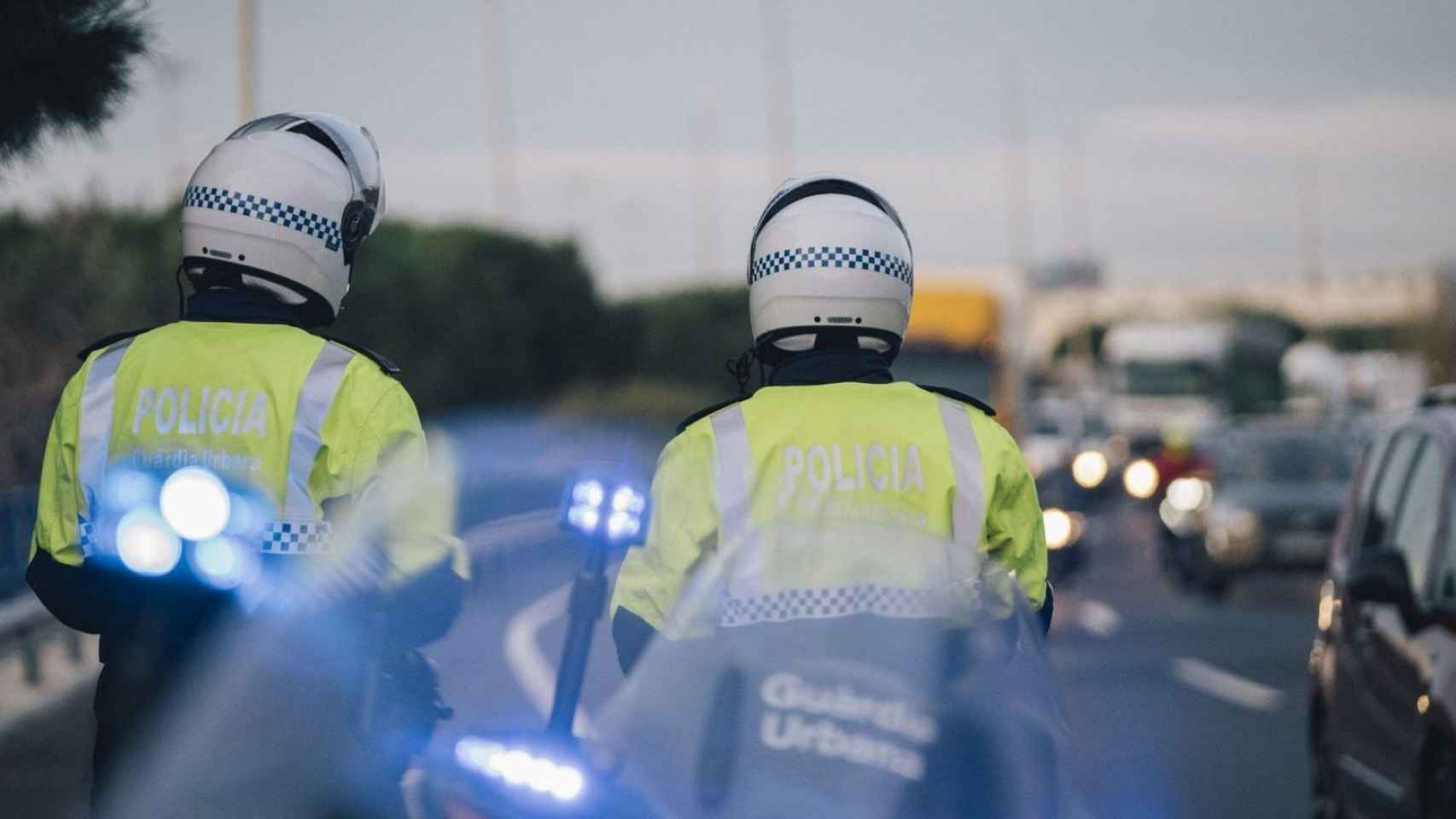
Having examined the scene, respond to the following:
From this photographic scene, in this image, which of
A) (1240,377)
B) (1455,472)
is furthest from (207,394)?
(1240,377)

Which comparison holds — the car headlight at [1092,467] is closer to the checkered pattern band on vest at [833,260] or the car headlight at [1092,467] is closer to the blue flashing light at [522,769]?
the checkered pattern band on vest at [833,260]

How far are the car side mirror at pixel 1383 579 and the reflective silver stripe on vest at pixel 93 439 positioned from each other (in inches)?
171

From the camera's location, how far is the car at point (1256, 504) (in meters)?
21.6

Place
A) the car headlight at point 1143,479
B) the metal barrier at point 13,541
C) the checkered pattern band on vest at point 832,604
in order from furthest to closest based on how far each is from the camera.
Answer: the car headlight at point 1143,479 → the metal barrier at point 13,541 → the checkered pattern band on vest at point 832,604

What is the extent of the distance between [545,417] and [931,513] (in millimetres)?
41691

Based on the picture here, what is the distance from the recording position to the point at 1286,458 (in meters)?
22.9

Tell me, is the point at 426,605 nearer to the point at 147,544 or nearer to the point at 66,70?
the point at 147,544

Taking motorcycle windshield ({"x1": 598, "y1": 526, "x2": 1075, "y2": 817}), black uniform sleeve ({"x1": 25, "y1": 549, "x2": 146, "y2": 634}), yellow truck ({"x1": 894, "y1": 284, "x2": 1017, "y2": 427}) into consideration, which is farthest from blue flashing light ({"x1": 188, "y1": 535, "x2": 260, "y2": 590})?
yellow truck ({"x1": 894, "y1": 284, "x2": 1017, "y2": 427})

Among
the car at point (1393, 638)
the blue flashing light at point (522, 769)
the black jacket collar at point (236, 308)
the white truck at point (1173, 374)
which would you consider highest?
the black jacket collar at point (236, 308)

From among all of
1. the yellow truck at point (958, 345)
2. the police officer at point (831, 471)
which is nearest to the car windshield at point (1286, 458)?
the yellow truck at point (958, 345)

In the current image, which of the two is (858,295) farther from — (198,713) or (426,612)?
(198,713)

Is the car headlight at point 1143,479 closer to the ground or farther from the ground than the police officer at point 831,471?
closer to the ground

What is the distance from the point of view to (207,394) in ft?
13.0

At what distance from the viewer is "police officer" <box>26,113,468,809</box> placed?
380 cm
